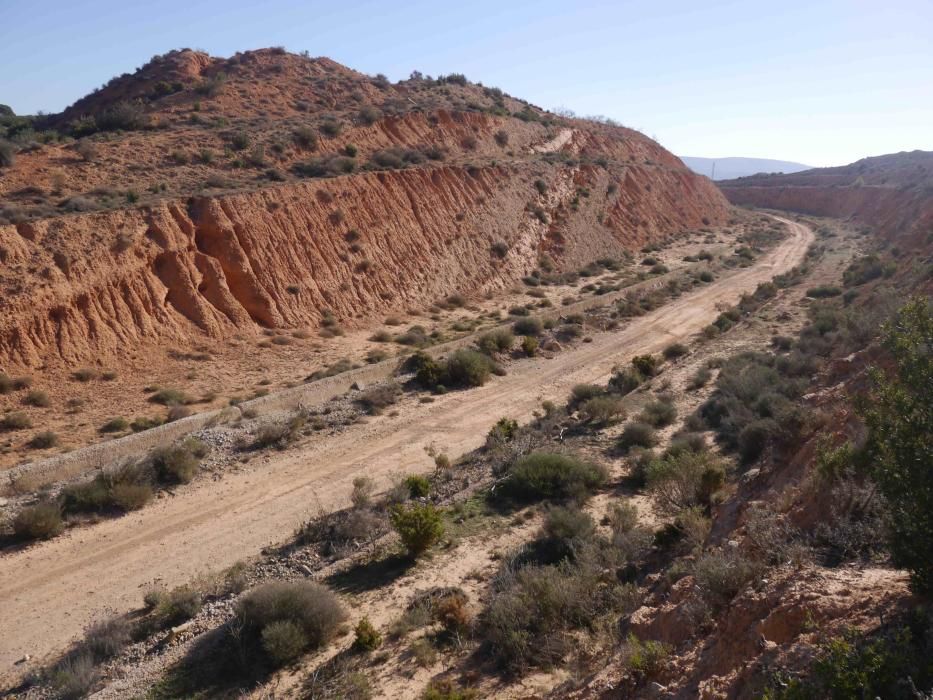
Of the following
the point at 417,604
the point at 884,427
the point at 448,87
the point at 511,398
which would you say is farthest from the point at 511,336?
the point at 448,87

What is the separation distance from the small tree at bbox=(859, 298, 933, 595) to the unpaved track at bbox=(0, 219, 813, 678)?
31.7ft

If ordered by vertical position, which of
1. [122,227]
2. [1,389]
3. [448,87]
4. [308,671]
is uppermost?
[448,87]

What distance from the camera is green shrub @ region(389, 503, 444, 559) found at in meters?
10.2

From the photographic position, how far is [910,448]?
17.4 ft

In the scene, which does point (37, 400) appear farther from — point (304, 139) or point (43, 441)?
point (304, 139)

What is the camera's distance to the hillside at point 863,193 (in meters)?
49.3

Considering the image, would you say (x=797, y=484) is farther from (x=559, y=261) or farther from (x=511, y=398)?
(x=559, y=261)

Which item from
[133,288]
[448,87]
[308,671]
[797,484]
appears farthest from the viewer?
[448,87]

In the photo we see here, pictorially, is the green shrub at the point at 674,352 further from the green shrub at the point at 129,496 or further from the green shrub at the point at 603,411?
the green shrub at the point at 129,496

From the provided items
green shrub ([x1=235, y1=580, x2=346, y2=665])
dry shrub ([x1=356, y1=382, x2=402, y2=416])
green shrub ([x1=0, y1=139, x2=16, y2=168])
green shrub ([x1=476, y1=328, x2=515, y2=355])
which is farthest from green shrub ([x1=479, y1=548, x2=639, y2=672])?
green shrub ([x1=0, y1=139, x2=16, y2=168])

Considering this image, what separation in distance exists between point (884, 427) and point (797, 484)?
11.1 feet

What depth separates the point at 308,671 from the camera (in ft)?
25.8

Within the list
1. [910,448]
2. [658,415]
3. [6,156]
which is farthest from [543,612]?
[6,156]

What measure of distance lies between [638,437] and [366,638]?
848cm
